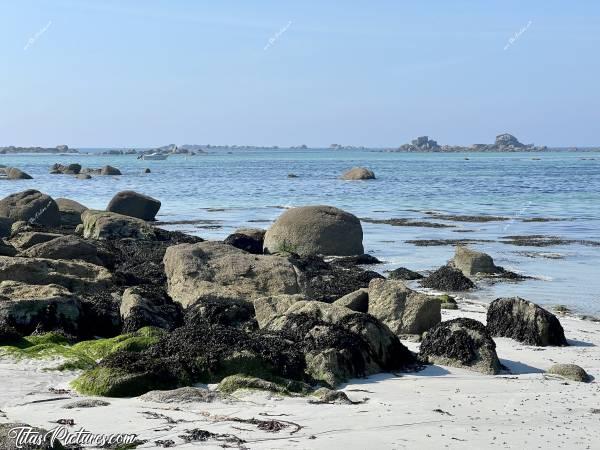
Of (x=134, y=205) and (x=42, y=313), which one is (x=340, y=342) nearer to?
(x=42, y=313)

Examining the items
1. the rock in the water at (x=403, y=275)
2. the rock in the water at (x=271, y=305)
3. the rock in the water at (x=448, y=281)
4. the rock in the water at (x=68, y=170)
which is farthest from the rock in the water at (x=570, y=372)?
the rock in the water at (x=68, y=170)

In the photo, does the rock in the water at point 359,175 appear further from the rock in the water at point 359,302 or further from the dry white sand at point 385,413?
the dry white sand at point 385,413

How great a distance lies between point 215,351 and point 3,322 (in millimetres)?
3358

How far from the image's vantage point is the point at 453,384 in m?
8.60

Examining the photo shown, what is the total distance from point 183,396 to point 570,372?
4.30 m

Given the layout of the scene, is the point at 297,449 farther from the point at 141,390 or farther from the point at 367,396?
the point at 141,390

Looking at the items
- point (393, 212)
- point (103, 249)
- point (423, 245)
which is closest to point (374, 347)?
point (103, 249)

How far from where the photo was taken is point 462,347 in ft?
31.8

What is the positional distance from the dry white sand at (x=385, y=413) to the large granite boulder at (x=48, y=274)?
422cm

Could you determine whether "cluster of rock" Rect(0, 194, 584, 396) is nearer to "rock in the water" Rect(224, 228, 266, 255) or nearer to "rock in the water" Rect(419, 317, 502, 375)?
"rock in the water" Rect(419, 317, 502, 375)

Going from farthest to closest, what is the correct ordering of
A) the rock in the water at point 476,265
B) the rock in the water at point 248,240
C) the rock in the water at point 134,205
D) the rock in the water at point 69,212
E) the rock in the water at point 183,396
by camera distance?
1. the rock in the water at point 134,205
2. the rock in the water at point 69,212
3. the rock in the water at point 248,240
4. the rock in the water at point 476,265
5. the rock in the water at point 183,396

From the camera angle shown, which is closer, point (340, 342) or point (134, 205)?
point (340, 342)

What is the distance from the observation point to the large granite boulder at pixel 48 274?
13336mm

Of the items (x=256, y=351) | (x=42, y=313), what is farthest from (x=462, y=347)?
(x=42, y=313)
